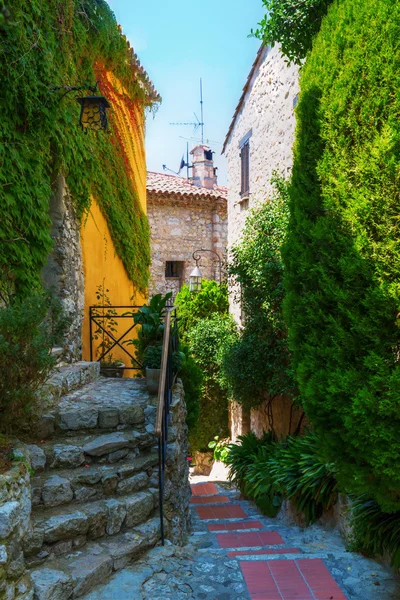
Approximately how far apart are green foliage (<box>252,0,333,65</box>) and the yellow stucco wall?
128 inches

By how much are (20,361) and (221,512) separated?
15.4 feet

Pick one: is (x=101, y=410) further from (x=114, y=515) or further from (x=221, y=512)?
(x=221, y=512)

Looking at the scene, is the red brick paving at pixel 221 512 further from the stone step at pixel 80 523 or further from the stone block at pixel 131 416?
the stone step at pixel 80 523

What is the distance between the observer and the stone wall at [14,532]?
2518mm

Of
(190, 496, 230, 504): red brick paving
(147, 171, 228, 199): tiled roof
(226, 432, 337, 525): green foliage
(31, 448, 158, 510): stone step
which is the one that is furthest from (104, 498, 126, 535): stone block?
(147, 171, 228, 199): tiled roof

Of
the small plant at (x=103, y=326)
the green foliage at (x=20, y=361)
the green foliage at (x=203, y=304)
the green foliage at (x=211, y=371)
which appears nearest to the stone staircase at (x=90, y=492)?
the green foliage at (x=20, y=361)

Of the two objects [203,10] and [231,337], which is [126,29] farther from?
[231,337]

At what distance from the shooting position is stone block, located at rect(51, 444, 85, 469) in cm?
364

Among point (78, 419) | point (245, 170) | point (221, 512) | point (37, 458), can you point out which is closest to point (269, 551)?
point (78, 419)

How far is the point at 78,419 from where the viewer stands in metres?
4.08

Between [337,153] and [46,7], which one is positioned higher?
[46,7]

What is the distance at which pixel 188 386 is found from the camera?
8.50m

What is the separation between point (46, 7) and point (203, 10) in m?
5.10

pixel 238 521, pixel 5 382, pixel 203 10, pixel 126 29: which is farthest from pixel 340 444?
pixel 203 10
